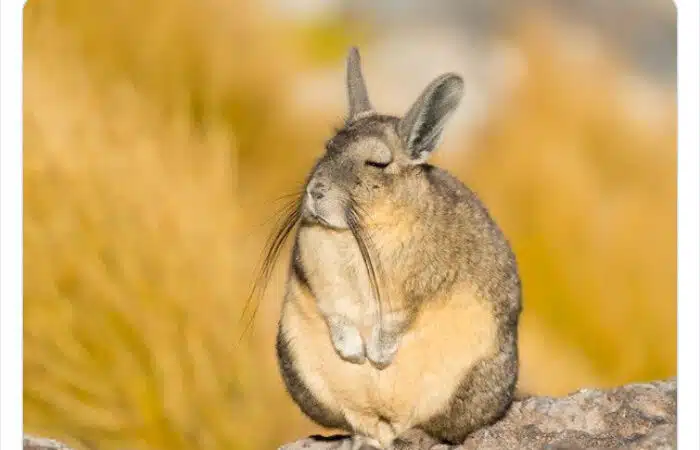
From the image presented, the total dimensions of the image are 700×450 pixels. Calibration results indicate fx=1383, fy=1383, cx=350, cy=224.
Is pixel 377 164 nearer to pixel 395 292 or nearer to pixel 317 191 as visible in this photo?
pixel 317 191

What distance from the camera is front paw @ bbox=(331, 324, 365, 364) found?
131 inches

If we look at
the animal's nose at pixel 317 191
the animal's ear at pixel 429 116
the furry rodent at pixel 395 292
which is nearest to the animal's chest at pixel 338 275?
the furry rodent at pixel 395 292

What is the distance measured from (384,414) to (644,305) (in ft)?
3.43

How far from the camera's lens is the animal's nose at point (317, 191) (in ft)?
10.4

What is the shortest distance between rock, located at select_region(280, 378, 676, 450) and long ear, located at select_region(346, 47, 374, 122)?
808 millimetres

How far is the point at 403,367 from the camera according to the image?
131 inches

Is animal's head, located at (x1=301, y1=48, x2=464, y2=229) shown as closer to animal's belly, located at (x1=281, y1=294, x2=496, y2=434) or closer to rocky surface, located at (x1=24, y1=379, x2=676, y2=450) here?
animal's belly, located at (x1=281, y1=294, x2=496, y2=434)

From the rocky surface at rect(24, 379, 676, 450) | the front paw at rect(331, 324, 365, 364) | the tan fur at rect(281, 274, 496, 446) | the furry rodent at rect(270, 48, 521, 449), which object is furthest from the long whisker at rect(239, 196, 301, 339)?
the rocky surface at rect(24, 379, 676, 450)

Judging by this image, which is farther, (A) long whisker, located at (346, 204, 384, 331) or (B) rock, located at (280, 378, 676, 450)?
Result: (B) rock, located at (280, 378, 676, 450)

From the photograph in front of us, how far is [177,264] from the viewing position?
4016mm

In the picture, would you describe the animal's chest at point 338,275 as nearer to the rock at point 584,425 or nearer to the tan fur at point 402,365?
the tan fur at point 402,365

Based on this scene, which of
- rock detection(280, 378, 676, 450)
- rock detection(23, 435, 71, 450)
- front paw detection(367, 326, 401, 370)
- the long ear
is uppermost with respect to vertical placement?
the long ear

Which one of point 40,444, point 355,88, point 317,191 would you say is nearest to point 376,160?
point 317,191

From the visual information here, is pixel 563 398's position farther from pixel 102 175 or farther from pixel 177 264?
pixel 102 175
